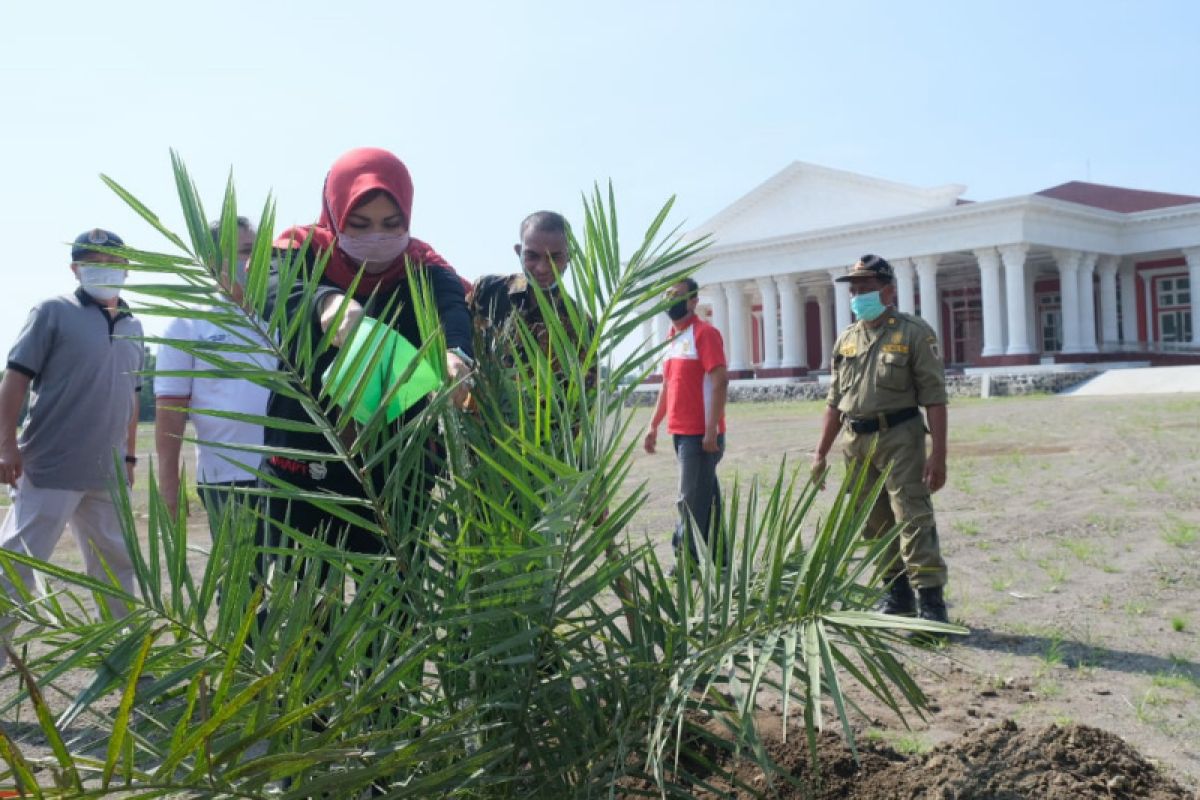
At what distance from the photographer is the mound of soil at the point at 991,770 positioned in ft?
7.63

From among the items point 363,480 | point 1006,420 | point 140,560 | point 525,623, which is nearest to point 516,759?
point 525,623

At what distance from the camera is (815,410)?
2634cm

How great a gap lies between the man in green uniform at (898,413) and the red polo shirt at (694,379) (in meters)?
0.75

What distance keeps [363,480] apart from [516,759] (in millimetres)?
386

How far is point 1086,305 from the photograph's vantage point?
113ft

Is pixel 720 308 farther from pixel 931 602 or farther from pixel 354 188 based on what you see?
pixel 354 188

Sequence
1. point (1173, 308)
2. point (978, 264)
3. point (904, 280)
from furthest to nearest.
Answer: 1. point (978, 264)
2. point (1173, 308)
3. point (904, 280)

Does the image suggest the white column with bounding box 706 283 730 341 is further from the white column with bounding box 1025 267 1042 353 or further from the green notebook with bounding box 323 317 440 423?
the green notebook with bounding box 323 317 440 423

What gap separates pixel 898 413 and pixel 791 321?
1402 inches

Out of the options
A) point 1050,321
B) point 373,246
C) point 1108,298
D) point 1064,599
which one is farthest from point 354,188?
point 1050,321

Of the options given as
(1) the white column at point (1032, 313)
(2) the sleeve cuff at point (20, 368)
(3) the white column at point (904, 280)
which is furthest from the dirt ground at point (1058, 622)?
(1) the white column at point (1032, 313)

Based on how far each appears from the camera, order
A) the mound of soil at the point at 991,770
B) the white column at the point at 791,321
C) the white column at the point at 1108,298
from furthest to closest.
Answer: the white column at the point at 791,321
the white column at the point at 1108,298
the mound of soil at the point at 991,770

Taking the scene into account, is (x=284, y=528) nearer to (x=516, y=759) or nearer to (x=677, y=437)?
(x=516, y=759)

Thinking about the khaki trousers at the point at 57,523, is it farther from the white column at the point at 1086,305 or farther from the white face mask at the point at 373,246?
the white column at the point at 1086,305
